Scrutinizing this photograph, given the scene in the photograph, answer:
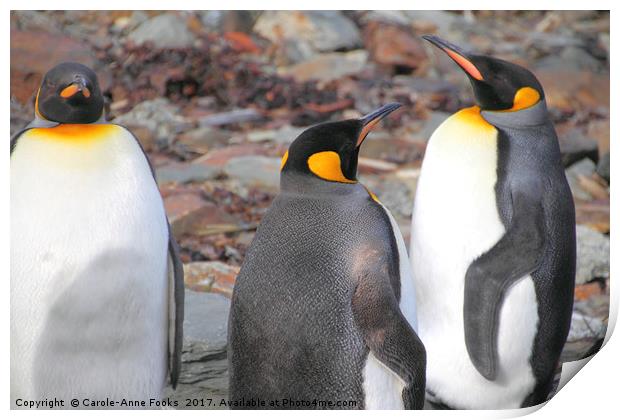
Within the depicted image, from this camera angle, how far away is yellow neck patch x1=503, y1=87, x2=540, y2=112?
2.37m

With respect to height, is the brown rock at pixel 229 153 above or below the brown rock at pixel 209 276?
above

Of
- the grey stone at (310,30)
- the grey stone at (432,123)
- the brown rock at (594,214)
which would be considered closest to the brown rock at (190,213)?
the grey stone at (310,30)

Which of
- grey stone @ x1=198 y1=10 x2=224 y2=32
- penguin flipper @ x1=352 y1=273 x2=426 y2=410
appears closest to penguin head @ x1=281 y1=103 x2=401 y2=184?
penguin flipper @ x1=352 y1=273 x2=426 y2=410

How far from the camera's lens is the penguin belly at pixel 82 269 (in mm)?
2121

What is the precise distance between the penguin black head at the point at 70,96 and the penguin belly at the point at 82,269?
0.13 ft

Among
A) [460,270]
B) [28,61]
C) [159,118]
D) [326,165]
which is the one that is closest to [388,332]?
[326,165]

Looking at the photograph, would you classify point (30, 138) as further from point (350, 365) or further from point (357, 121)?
point (350, 365)

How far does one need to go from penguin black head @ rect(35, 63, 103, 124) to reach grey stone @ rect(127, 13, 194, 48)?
0.20 metres

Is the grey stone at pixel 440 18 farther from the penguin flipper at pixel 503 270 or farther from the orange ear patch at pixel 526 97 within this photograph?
the penguin flipper at pixel 503 270

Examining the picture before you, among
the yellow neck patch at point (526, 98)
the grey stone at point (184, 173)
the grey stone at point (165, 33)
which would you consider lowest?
the grey stone at point (184, 173)

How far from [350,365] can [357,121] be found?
1.68 feet

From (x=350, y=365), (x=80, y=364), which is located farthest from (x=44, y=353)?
(x=350, y=365)

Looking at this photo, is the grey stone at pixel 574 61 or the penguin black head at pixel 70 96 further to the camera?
the grey stone at pixel 574 61

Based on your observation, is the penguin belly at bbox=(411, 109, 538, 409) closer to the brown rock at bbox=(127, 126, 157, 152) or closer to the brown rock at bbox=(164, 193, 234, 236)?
the brown rock at bbox=(164, 193, 234, 236)
